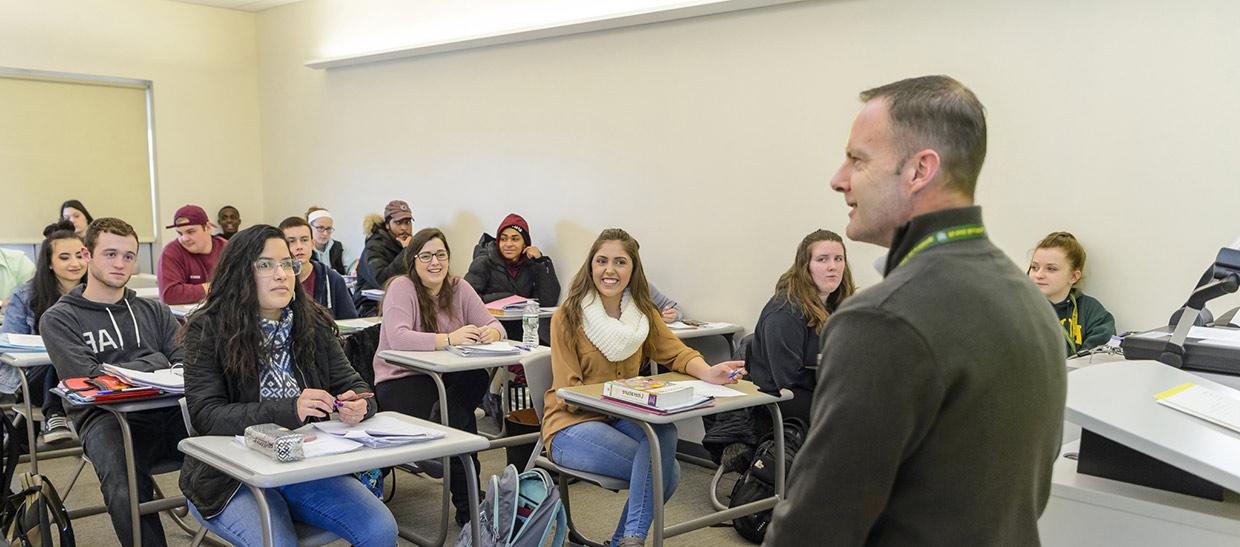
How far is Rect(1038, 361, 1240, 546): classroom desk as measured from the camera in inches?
62.5

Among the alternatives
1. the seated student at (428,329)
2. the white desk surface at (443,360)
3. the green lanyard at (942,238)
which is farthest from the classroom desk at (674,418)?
the green lanyard at (942,238)

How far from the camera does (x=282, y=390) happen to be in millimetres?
3016

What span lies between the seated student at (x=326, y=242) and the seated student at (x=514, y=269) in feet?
5.76

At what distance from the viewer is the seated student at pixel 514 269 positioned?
6.38 metres

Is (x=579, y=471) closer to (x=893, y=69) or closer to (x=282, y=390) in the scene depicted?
(x=282, y=390)

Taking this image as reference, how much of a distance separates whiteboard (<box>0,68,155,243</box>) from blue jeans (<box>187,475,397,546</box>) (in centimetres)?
657

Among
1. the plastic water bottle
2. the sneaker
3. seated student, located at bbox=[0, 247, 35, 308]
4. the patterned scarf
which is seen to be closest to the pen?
the patterned scarf

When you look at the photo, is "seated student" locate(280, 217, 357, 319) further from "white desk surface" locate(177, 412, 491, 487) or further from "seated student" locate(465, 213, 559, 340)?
"white desk surface" locate(177, 412, 491, 487)

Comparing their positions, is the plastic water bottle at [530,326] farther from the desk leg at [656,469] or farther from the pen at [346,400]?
the pen at [346,400]

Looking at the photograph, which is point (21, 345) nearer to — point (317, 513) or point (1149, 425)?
point (317, 513)

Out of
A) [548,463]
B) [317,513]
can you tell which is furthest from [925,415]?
[548,463]

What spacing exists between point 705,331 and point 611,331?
1.59 meters

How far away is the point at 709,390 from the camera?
3590 mm

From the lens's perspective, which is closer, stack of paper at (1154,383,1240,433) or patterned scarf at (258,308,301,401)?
stack of paper at (1154,383,1240,433)
